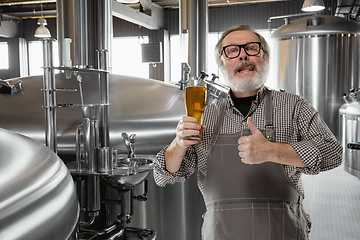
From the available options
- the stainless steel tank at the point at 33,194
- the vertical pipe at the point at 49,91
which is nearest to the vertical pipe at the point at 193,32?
the vertical pipe at the point at 49,91

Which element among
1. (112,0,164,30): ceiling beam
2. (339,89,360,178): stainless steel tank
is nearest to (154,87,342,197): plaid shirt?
(339,89,360,178): stainless steel tank

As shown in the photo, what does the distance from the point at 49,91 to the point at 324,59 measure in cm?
586

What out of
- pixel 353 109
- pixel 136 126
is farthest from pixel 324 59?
pixel 136 126

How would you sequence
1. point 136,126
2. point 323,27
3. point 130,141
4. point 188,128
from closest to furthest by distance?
1. point 188,128
2. point 130,141
3. point 136,126
4. point 323,27

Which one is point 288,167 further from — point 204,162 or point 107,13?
point 107,13

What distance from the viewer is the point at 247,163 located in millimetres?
1212

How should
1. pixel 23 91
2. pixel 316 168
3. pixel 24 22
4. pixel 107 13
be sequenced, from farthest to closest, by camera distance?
1. pixel 24 22
2. pixel 23 91
3. pixel 107 13
4. pixel 316 168

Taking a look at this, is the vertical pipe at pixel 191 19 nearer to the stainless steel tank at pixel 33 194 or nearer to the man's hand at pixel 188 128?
the man's hand at pixel 188 128

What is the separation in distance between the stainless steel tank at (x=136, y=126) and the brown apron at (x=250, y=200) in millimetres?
1080

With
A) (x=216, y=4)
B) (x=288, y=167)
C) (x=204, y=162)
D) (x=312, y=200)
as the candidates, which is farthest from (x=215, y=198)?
(x=216, y=4)

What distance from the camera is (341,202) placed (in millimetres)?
3865

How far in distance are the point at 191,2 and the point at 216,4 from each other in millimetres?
5457

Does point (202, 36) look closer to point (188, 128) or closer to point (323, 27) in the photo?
point (323, 27)

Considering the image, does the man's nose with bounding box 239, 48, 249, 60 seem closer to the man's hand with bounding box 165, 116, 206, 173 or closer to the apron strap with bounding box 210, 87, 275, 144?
the apron strap with bounding box 210, 87, 275, 144
